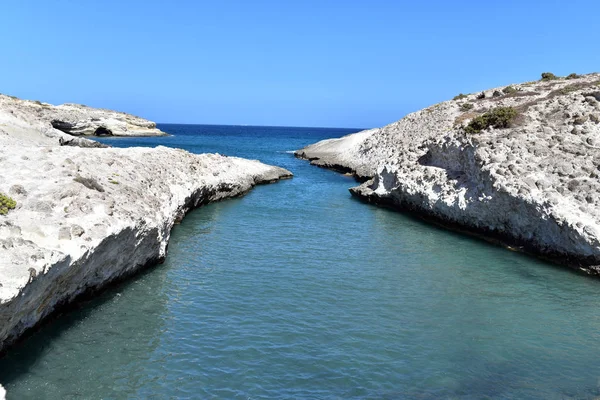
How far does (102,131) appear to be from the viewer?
132750mm

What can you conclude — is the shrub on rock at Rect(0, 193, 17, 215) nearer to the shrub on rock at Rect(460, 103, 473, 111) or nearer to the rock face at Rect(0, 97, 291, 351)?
the rock face at Rect(0, 97, 291, 351)

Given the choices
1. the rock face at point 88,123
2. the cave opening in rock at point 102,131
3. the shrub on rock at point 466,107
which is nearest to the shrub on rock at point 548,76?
the shrub on rock at point 466,107

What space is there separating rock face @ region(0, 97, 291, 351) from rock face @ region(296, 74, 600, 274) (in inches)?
741

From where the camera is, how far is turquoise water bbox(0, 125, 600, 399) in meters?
13.0

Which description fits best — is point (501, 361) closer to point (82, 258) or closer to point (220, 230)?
point (82, 258)

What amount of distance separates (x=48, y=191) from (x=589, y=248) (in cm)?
2472

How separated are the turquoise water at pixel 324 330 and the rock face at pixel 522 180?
1724 mm

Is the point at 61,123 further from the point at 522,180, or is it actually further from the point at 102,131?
the point at 522,180

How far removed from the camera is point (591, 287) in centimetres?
2181

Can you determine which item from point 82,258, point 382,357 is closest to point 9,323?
point 82,258

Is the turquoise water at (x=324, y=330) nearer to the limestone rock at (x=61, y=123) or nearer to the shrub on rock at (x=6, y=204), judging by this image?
the shrub on rock at (x=6, y=204)

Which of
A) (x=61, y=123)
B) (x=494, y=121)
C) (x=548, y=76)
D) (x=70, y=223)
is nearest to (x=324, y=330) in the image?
(x=70, y=223)

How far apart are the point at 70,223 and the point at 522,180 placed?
80.4 feet

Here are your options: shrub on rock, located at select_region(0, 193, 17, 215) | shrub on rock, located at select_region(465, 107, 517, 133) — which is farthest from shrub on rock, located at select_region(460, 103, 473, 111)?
shrub on rock, located at select_region(0, 193, 17, 215)
